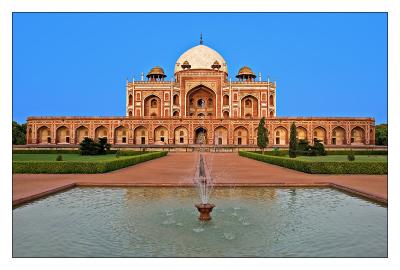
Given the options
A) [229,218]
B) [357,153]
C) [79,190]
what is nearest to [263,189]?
[229,218]

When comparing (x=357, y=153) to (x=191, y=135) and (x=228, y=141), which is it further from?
(x=191, y=135)

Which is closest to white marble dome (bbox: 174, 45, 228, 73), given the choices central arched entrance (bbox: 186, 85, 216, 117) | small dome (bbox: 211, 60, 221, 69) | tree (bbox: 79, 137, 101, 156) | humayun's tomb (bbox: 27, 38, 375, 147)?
small dome (bbox: 211, 60, 221, 69)

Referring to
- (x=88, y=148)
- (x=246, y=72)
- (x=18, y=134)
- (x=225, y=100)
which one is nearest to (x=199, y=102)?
(x=225, y=100)

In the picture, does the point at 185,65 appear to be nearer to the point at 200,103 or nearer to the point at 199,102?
the point at 199,102

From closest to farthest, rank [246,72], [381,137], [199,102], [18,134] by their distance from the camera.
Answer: [18,134] < [381,137] < [246,72] < [199,102]

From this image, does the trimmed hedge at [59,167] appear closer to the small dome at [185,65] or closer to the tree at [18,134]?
the tree at [18,134]

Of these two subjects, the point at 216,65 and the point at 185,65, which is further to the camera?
the point at 185,65
